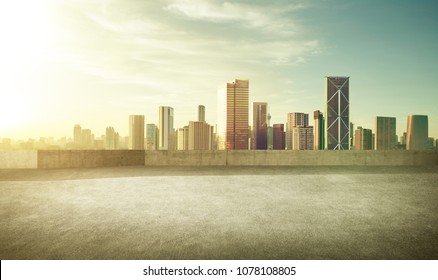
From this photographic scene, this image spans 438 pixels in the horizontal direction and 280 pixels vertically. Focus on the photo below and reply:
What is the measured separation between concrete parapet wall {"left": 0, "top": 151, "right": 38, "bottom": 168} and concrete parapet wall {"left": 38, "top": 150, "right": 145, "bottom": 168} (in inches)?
11.5

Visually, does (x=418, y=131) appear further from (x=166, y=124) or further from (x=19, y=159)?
(x=166, y=124)

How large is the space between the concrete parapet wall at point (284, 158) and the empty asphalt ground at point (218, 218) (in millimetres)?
4839

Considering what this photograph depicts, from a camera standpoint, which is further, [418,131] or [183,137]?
[183,137]

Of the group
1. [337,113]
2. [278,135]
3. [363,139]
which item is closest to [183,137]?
[278,135]

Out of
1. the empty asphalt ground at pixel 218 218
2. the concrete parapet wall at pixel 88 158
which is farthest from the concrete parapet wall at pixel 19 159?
the empty asphalt ground at pixel 218 218

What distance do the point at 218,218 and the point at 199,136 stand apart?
17511 centimetres

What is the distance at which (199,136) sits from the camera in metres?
181

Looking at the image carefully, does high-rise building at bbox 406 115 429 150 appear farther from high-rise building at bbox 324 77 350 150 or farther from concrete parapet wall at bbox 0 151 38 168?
high-rise building at bbox 324 77 350 150

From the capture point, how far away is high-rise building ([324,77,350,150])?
16500 cm

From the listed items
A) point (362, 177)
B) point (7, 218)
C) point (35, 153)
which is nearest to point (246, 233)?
point (7, 218)

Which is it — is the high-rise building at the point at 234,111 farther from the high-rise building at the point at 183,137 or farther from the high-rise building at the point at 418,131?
the high-rise building at the point at 418,131

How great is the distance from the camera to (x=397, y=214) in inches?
265

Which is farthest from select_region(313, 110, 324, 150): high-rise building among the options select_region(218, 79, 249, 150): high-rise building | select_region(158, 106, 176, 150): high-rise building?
select_region(158, 106, 176, 150): high-rise building

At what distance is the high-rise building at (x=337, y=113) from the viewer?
165000 mm
